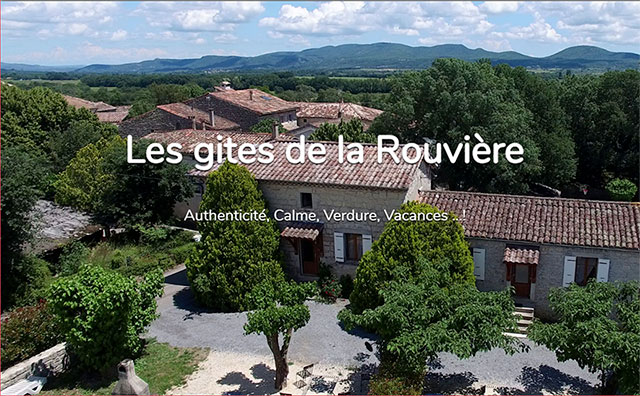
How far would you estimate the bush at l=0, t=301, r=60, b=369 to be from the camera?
1521 centimetres

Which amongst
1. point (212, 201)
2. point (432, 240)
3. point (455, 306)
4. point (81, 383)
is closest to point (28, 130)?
point (212, 201)

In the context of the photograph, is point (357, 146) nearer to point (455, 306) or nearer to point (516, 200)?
point (516, 200)

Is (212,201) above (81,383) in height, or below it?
above

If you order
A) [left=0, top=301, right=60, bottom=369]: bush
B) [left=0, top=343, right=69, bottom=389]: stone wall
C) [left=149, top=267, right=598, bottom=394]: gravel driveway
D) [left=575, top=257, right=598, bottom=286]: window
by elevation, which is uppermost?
[left=575, top=257, right=598, bottom=286]: window

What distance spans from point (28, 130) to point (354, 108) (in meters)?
30.5

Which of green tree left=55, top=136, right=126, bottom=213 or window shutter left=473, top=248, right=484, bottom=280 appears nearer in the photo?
window shutter left=473, top=248, right=484, bottom=280

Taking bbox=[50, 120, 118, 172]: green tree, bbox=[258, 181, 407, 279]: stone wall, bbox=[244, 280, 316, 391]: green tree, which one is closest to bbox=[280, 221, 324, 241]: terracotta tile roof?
bbox=[258, 181, 407, 279]: stone wall

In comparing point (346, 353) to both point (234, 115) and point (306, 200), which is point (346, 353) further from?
point (234, 115)

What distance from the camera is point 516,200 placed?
64.5 ft

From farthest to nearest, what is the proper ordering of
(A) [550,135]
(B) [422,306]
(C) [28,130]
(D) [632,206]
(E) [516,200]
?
(C) [28,130], (A) [550,135], (E) [516,200], (D) [632,206], (B) [422,306]

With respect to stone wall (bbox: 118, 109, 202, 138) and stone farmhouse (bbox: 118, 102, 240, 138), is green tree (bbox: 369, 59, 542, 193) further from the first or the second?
stone wall (bbox: 118, 109, 202, 138)

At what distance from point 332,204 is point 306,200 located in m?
1.07

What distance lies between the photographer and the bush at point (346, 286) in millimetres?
20273

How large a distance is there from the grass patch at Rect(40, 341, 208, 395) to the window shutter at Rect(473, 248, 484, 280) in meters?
9.58
